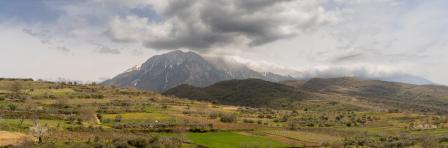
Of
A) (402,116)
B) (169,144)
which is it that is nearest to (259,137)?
(169,144)

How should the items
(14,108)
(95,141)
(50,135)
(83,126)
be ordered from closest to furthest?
1. (95,141)
2. (50,135)
3. (83,126)
4. (14,108)

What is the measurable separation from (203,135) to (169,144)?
25.2 meters

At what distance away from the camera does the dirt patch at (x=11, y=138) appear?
70.0 meters

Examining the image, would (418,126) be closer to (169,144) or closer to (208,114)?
(208,114)

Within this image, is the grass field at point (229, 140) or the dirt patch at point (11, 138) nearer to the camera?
the dirt patch at point (11, 138)

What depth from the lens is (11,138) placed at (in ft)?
242

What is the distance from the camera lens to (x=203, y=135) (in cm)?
10231

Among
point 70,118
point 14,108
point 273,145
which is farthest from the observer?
point 14,108

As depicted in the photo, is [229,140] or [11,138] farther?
[229,140]

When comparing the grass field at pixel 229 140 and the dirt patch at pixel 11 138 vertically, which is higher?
the dirt patch at pixel 11 138

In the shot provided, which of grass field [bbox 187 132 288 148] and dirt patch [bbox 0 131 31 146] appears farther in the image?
grass field [bbox 187 132 288 148]

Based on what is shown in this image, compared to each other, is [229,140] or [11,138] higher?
[11,138]

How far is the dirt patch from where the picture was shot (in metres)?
70.0

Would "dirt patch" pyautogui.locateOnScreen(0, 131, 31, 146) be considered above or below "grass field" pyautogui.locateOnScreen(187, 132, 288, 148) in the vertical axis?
above
